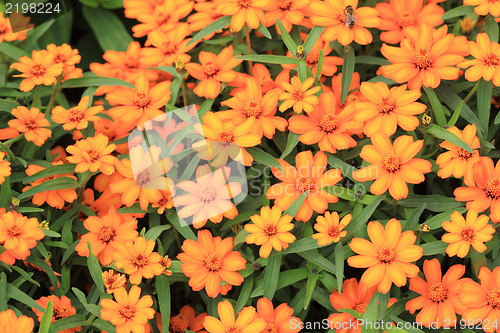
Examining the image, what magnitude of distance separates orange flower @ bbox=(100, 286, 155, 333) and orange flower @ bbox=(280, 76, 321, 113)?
417 millimetres

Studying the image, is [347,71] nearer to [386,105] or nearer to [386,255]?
[386,105]

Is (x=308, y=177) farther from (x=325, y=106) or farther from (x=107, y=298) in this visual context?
(x=107, y=298)

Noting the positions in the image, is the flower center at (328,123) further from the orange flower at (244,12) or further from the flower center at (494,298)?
the flower center at (494,298)

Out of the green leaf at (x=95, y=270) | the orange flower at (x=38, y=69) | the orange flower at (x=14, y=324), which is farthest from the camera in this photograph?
the orange flower at (x=38, y=69)

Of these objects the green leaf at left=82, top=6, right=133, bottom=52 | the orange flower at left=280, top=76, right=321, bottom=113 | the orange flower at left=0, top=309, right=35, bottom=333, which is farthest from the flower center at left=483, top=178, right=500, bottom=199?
the green leaf at left=82, top=6, right=133, bottom=52

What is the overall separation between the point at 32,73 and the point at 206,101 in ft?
1.24

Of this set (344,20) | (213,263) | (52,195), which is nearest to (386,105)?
(344,20)

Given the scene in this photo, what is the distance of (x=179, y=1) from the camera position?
1365 mm

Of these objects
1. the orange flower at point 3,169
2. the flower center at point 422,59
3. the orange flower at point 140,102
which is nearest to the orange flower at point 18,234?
the orange flower at point 3,169

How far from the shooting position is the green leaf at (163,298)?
1.01 metres

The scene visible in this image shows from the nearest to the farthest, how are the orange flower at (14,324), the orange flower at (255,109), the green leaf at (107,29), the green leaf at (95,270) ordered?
the orange flower at (14,324)
the green leaf at (95,270)
the orange flower at (255,109)
the green leaf at (107,29)

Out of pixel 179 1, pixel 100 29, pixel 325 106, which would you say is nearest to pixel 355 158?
pixel 325 106

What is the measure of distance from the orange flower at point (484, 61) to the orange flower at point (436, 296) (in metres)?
0.35

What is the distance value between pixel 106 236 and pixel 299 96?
0.44m
